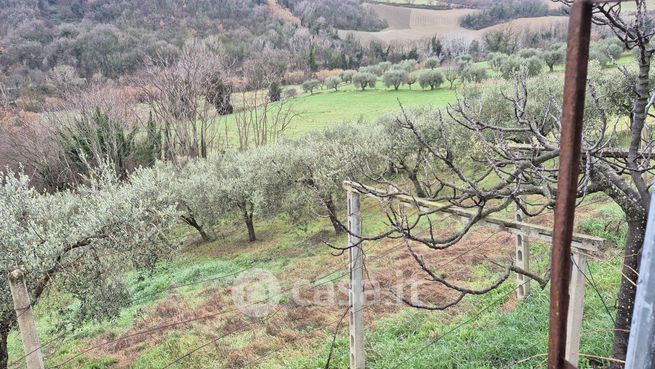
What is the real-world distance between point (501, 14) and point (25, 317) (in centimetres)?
10457

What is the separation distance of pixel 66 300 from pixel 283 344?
7.36 m

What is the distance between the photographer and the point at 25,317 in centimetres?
550

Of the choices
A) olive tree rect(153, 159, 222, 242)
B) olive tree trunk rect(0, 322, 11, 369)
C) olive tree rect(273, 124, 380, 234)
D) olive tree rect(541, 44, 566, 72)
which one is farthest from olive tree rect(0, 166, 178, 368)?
olive tree rect(541, 44, 566, 72)

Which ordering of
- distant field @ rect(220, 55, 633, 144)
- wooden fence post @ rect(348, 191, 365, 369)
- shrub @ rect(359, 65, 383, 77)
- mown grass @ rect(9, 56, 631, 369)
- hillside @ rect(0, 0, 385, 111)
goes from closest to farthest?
mown grass @ rect(9, 56, 631, 369)
wooden fence post @ rect(348, 191, 365, 369)
distant field @ rect(220, 55, 633, 144)
hillside @ rect(0, 0, 385, 111)
shrub @ rect(359, 65, 383, 77)

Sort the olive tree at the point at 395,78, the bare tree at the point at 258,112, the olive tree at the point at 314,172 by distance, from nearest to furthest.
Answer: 1. the olive tree at the point at 314,172
2. the bare tree at the point at 258,112
3. the olive tree at the point at 395,78

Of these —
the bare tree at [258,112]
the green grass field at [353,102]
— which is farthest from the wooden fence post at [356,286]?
the green grass field at [353,102]

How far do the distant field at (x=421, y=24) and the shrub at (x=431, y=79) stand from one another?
137 ft

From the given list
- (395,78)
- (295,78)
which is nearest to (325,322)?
(395,78)

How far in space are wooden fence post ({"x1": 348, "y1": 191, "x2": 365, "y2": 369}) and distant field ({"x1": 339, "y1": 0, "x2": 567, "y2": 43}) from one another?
8819 centimetres

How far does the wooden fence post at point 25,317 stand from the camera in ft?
17.7

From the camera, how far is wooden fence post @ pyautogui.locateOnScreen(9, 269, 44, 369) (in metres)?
5.38

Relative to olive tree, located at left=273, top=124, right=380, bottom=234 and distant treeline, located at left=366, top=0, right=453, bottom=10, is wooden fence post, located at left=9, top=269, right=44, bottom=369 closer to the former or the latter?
olive tree, located at left=273, top=124, right=380, bottom=234

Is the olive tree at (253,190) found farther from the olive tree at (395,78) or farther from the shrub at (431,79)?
the olive tree at (395,78)

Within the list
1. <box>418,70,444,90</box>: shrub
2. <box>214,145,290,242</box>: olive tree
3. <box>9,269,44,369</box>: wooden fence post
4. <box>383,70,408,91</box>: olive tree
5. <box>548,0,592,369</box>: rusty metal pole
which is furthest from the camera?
<box>383,70,408,91</box>: olive tree
